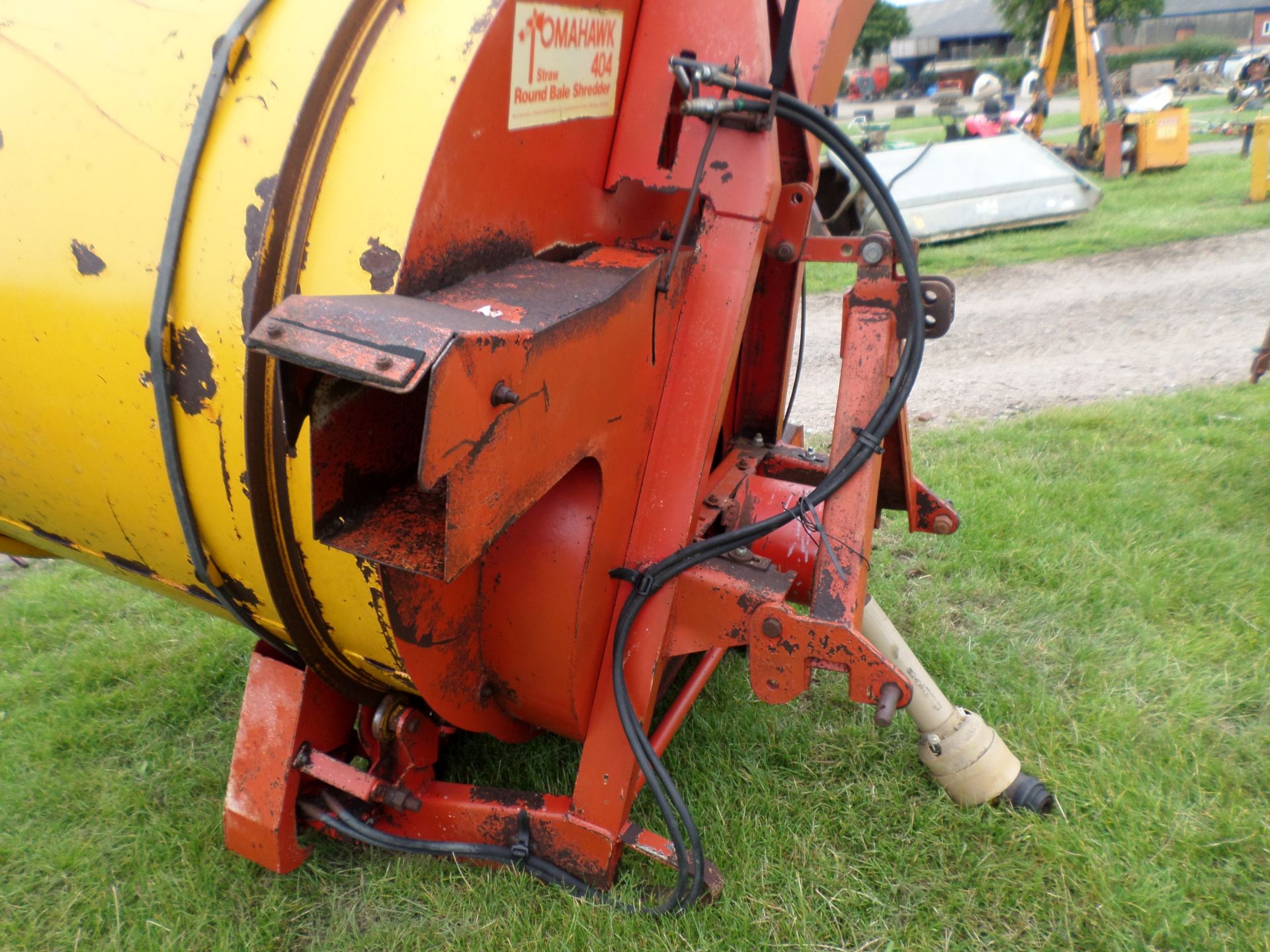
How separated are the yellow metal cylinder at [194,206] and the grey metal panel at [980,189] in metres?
7.84

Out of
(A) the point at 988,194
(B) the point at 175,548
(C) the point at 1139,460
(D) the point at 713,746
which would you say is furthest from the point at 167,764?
(A) the point at 988,194

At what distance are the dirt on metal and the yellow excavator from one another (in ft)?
13.0

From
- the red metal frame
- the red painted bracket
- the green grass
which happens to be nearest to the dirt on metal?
the green grass

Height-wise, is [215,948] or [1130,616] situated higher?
[1130,616]

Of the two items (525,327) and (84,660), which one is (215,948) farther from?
(525,327)

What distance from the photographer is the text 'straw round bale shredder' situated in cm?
138

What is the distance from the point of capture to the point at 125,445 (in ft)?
5.19

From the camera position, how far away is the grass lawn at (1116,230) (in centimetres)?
815

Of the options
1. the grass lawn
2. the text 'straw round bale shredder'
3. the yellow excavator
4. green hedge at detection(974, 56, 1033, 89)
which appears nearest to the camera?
the text 'straw round bale shredder'

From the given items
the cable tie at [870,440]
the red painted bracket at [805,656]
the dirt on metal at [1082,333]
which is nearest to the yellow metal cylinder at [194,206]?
the red painted bracket at [805,656]

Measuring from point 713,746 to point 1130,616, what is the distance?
156cm

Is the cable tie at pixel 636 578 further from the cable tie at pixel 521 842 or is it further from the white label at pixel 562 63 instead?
the white label at pixel 562 63

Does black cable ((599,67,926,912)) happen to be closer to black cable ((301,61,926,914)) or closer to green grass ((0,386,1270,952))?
black cable ((301,61,926,914))

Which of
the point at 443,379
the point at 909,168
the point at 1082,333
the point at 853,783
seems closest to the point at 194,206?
the point at 443,379
